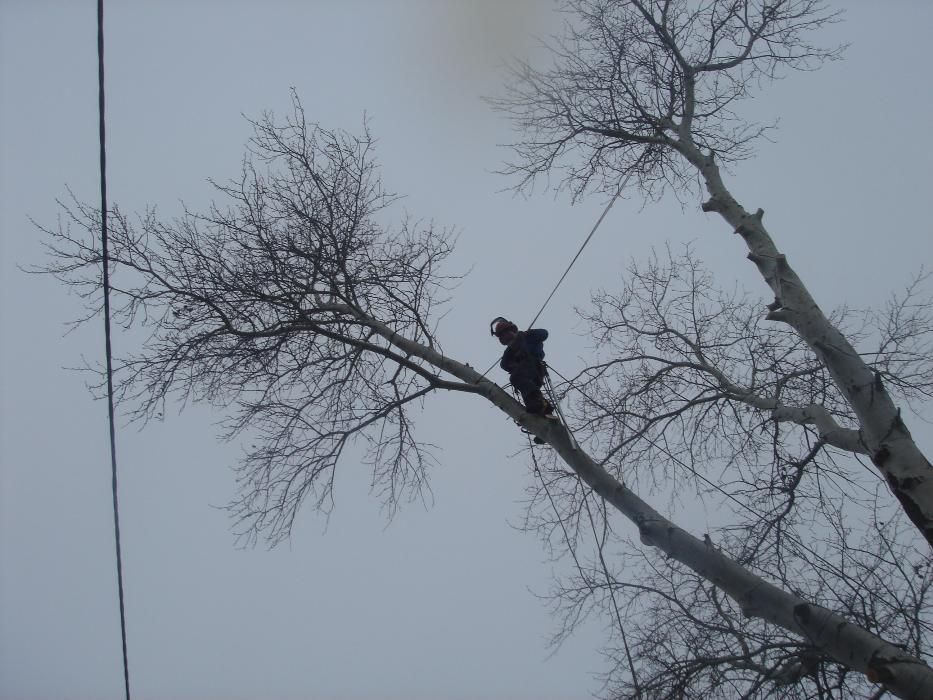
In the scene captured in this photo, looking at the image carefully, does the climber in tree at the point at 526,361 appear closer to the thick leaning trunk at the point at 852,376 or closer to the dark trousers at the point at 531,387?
the dark trousers at the point at 531,387

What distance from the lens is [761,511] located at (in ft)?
15.2

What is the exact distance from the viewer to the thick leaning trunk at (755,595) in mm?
2762

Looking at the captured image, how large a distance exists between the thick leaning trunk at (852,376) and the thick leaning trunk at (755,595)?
738mm

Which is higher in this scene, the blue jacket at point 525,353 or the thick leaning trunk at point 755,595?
the blue jacket at point 525,353

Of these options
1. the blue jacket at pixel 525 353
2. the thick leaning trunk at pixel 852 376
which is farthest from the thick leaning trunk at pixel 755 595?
the thick leaning trunk at pixel 852 376

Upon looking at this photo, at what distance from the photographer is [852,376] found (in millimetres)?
3686

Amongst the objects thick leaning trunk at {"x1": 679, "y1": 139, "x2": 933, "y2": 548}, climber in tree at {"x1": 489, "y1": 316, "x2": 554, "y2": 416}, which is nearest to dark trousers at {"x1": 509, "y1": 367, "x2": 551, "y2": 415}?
climber in tree at {"x1": 489, "y1": 316, "x2": 554, "y2": 416}

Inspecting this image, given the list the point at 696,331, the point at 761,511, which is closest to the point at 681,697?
the point at 761,511

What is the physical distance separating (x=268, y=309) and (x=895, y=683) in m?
4.31

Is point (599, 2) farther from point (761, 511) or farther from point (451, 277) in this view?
point (761, 511)

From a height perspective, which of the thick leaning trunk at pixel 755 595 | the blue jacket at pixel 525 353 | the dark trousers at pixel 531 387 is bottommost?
the thick leaning trunk at pixel 755 595

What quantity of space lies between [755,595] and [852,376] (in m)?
1.35

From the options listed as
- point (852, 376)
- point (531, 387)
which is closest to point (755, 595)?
point (852, 376)

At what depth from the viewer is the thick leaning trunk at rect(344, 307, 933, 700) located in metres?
2.76
